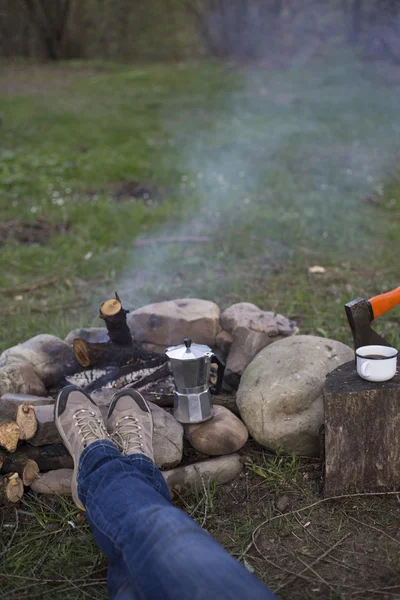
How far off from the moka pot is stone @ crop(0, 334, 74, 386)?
2.50 ft

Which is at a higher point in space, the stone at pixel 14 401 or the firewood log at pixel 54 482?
the stone at pixel 14 401

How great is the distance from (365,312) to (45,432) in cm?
154

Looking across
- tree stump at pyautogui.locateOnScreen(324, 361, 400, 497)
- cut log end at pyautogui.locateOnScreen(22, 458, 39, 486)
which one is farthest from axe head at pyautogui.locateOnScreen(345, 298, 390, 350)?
cut log end at pyautogui.locateOnScreen(22, 458, 39, 486)

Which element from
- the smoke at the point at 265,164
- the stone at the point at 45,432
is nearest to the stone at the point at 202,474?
the stone at the point at 45,432

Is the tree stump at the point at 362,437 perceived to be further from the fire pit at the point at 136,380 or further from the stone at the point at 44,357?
the stone at the point at 44,357

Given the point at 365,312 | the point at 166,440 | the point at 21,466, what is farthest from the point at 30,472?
the point at 365,312

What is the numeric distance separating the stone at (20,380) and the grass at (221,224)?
648 millimetres

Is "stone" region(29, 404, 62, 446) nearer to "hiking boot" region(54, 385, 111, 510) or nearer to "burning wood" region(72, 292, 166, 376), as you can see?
"hiking boot" region(54, 385, 111, 510)

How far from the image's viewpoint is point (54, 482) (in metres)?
2.77

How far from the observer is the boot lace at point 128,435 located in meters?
2.58

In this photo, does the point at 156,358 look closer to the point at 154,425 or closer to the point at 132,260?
the point at 154,425

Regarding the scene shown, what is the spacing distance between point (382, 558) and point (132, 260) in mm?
3637

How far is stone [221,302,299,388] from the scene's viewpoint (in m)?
3.38

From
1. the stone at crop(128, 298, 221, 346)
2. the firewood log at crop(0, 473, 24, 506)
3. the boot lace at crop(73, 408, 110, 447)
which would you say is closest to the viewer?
the boot lace at crop(73, 408, 110, 447)
